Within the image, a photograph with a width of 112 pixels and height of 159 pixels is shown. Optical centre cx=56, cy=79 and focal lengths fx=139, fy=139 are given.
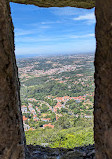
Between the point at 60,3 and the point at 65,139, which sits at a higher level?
the point at 60,3

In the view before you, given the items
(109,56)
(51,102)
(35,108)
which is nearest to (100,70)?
(109,56)

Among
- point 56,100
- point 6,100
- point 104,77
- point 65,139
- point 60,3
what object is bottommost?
point 56,100

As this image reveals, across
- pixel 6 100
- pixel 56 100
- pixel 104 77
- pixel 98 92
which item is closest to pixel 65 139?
pixel 98 92

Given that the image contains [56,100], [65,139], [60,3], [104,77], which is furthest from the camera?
[56,100]

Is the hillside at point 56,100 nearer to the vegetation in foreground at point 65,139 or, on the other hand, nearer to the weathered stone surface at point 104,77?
the vegetation in foreground at point 65,139

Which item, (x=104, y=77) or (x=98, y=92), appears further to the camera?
(x=98, y=92)

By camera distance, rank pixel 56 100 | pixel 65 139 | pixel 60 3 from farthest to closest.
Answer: pixel 56 100
pixel 65 139
pixel 60 3

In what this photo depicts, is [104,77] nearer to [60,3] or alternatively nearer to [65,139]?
[60,3]

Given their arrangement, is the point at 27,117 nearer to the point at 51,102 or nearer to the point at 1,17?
the point at 51,102
